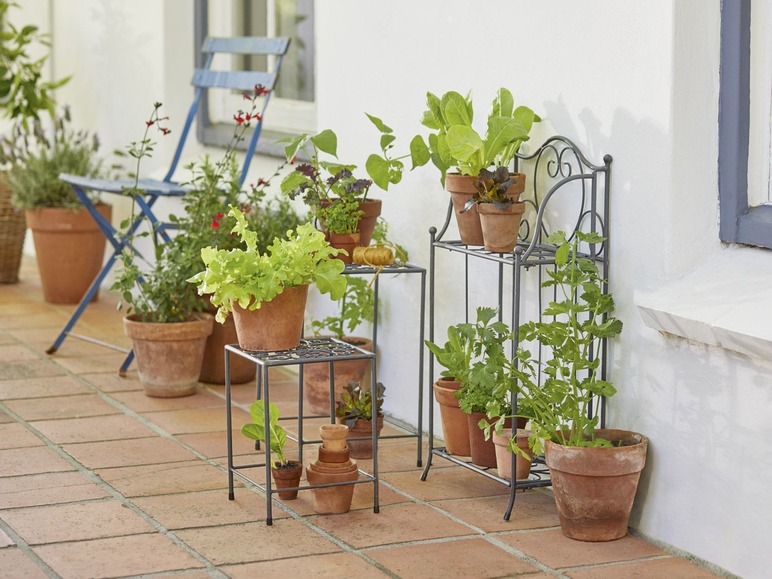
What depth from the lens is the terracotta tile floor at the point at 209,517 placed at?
302 centimetres

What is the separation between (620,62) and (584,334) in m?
0.71

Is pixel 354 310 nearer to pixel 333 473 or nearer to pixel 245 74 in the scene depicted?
pixel 333 473

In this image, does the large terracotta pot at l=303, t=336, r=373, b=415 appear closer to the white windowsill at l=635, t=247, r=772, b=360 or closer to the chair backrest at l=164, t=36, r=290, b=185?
the chair backrest at l=164, t=36, r=290, b=185

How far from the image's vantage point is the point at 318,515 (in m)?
3.40

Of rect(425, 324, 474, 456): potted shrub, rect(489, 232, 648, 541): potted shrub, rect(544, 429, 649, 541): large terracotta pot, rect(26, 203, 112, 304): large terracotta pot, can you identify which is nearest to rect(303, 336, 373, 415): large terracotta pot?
rect(425, 324, 474, 456): potted shrub

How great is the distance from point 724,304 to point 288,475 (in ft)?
4.19

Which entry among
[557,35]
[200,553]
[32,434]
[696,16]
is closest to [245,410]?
[32,434]

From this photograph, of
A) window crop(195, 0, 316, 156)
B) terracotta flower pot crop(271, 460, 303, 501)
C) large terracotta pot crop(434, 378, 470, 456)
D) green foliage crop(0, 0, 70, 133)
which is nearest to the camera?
terracotta flower pot crop(271, 460, 303, 501)

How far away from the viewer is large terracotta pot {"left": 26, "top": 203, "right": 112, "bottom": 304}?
6270 millimetres

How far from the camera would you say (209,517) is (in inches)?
133

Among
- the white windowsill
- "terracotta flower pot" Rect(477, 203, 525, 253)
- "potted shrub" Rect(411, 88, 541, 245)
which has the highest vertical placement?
"potted shrub" Rect(411, 88, 541, 245)

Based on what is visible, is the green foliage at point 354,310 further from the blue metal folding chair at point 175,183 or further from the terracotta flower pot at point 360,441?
the blue metal folding chair at point 175,183

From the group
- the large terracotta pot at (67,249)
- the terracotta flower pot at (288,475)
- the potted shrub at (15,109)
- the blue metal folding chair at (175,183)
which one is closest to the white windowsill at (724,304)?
the terracotta flower pot at (288,475)

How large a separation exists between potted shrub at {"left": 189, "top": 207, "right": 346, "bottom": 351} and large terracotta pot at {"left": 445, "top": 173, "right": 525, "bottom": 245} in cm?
40
